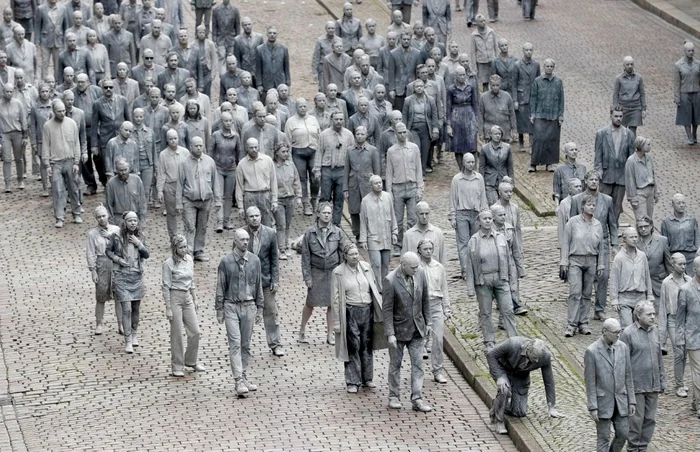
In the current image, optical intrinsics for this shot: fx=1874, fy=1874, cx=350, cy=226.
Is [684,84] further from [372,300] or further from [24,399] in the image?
[24,399]

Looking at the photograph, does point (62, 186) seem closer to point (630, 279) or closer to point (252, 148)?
point (252, 148)

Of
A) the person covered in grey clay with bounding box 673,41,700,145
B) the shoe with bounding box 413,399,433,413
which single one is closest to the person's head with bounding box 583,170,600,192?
the shoe with bounding box 413,399,433,413

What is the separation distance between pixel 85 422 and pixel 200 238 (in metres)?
6.44

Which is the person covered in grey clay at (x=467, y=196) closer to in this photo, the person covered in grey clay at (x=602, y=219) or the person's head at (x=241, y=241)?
the person covered in grey clay at (x=602, y=219)

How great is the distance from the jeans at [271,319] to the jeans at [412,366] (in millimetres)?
2254

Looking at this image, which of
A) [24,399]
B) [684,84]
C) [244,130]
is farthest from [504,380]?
[684,84]

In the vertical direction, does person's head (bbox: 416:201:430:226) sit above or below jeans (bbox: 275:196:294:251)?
above

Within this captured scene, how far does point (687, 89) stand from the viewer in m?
34.3

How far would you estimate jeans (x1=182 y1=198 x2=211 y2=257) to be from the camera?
28891 mm

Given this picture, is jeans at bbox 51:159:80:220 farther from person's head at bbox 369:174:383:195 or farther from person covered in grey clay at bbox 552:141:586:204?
person covered in grey clay at bbox 552:141:586:204

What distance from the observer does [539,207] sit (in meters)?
31.3

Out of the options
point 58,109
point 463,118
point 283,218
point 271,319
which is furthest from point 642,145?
point 58,109

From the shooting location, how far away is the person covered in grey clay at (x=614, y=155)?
29266 mm

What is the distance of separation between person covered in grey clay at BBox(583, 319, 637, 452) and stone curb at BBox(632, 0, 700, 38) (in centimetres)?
2211
